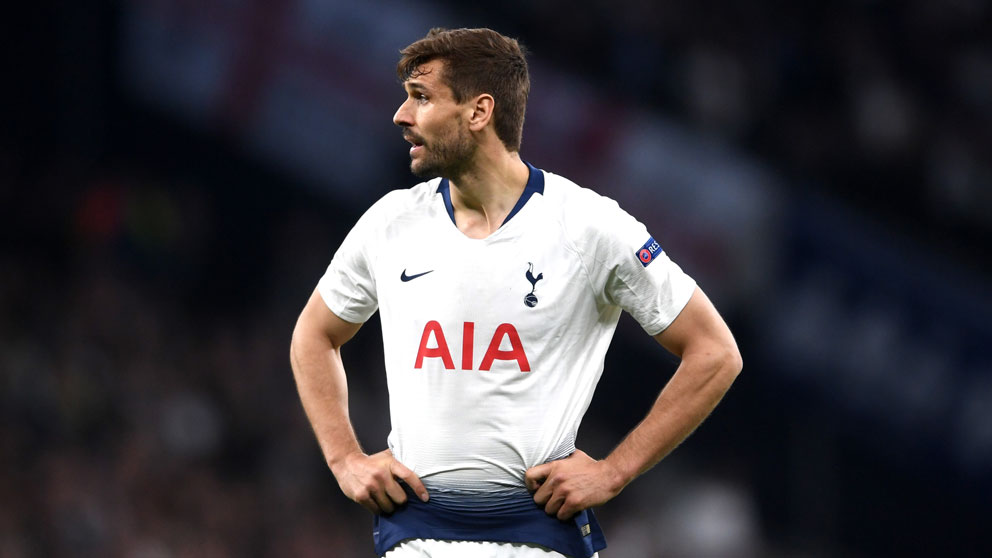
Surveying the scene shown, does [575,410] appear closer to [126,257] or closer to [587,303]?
[587,303]

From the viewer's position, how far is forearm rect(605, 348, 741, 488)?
3445 mm

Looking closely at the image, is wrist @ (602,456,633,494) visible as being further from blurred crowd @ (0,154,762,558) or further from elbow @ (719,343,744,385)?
blurred crowd @ (0,154,762,558)

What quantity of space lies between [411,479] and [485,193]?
0.82m

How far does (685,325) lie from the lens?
347 centimetres

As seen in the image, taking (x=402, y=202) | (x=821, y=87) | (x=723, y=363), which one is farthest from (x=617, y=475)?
(x=821, y=87)

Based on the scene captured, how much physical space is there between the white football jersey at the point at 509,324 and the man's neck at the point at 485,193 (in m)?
0.04

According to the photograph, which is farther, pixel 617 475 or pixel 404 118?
pixel 404 118

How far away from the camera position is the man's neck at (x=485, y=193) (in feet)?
11.7

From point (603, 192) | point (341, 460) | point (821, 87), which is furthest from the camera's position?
Result: point (821, 87)

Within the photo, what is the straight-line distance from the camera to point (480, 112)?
11.8ft

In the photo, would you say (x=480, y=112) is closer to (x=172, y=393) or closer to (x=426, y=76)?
(x=426, y=76)

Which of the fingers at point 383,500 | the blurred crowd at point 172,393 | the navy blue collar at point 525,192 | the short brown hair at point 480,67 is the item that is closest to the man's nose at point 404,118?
the short brown hair at point 480,67

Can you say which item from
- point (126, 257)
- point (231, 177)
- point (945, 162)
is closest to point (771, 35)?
point (945, 162)

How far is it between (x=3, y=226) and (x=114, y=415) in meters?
2.05
